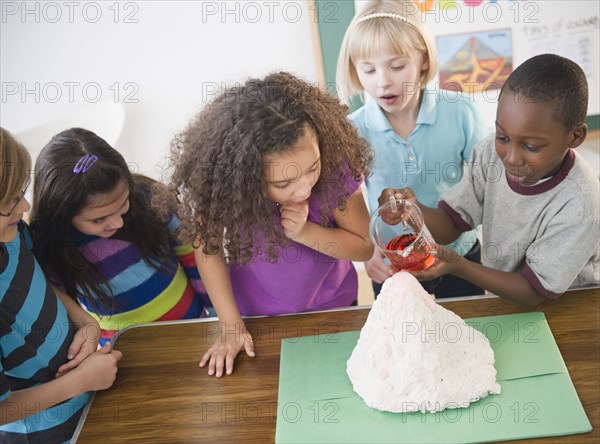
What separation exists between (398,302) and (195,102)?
1.61 m

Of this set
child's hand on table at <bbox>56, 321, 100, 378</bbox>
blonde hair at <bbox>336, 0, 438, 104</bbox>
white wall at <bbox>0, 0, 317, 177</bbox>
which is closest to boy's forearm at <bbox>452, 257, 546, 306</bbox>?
blonde hair at <bbox>336, 0, 438, 104</bbox>

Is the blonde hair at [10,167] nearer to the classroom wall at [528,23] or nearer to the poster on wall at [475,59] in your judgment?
the classroom wall at [528,23]

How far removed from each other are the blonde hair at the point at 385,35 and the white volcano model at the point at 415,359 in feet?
1.93

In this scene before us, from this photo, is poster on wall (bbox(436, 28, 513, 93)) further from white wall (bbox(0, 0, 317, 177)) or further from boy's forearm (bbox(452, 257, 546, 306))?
boy's forearm (bbox(452, 257, 546, 306))

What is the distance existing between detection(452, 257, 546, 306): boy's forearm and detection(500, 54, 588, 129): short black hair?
29cm

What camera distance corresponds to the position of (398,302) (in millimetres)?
1067

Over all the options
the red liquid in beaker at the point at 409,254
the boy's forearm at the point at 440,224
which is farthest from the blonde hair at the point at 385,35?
the red liquid in beaker at the point at 409,254

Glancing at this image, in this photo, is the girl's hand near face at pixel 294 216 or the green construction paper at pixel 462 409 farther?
the girl's hand near face at pixel 294 216

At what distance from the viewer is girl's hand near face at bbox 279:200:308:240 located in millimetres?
1225

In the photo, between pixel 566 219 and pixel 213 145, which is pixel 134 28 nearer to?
pixel 213 145

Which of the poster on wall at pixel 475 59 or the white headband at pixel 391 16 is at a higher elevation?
the white headband at pixel 391 16

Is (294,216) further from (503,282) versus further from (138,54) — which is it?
(138,54)

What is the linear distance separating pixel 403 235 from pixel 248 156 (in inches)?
11.9

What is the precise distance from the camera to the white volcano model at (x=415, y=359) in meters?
1.04
